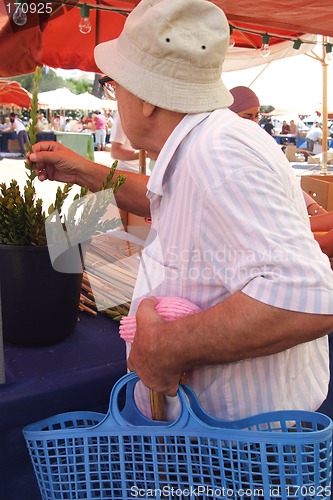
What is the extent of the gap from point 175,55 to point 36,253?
0.50 metres

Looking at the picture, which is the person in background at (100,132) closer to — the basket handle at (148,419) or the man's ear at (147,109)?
the man's ear at (147,109)

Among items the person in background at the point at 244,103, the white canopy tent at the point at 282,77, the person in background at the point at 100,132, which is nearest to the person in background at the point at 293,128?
the person in background at the point at 100,132

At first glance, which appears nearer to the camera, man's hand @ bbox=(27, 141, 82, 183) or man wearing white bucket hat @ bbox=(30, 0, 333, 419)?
man wearing white bucket hat @ bbox=(30, 0, 333, 419)

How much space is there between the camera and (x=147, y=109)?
3.12ft

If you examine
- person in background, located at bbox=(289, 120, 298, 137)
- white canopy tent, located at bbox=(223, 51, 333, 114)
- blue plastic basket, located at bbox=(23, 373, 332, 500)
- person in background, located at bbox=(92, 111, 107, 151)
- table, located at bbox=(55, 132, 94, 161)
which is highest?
person in background, located at bbox=(289, 120, 298, 137)

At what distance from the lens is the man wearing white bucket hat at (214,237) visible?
80 centimetres

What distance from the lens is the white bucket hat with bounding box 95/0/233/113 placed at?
2.91 feet

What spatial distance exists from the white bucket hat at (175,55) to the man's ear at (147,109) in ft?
0.07

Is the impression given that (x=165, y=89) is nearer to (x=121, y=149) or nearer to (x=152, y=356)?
(x=152, y=356)

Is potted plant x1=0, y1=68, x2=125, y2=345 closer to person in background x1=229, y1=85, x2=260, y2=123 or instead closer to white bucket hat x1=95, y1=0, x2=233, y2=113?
white bucket hat x1=95, y1=0, x2=233, y2=113

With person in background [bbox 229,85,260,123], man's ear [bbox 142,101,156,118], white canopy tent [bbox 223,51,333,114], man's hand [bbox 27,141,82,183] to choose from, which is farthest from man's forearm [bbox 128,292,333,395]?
white canopy tent [bbox 223,51,333,114]

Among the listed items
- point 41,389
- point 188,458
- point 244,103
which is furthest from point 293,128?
point 188,458

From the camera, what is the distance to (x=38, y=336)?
3.92 feet

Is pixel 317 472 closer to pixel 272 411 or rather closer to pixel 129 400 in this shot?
pixel 272 411
